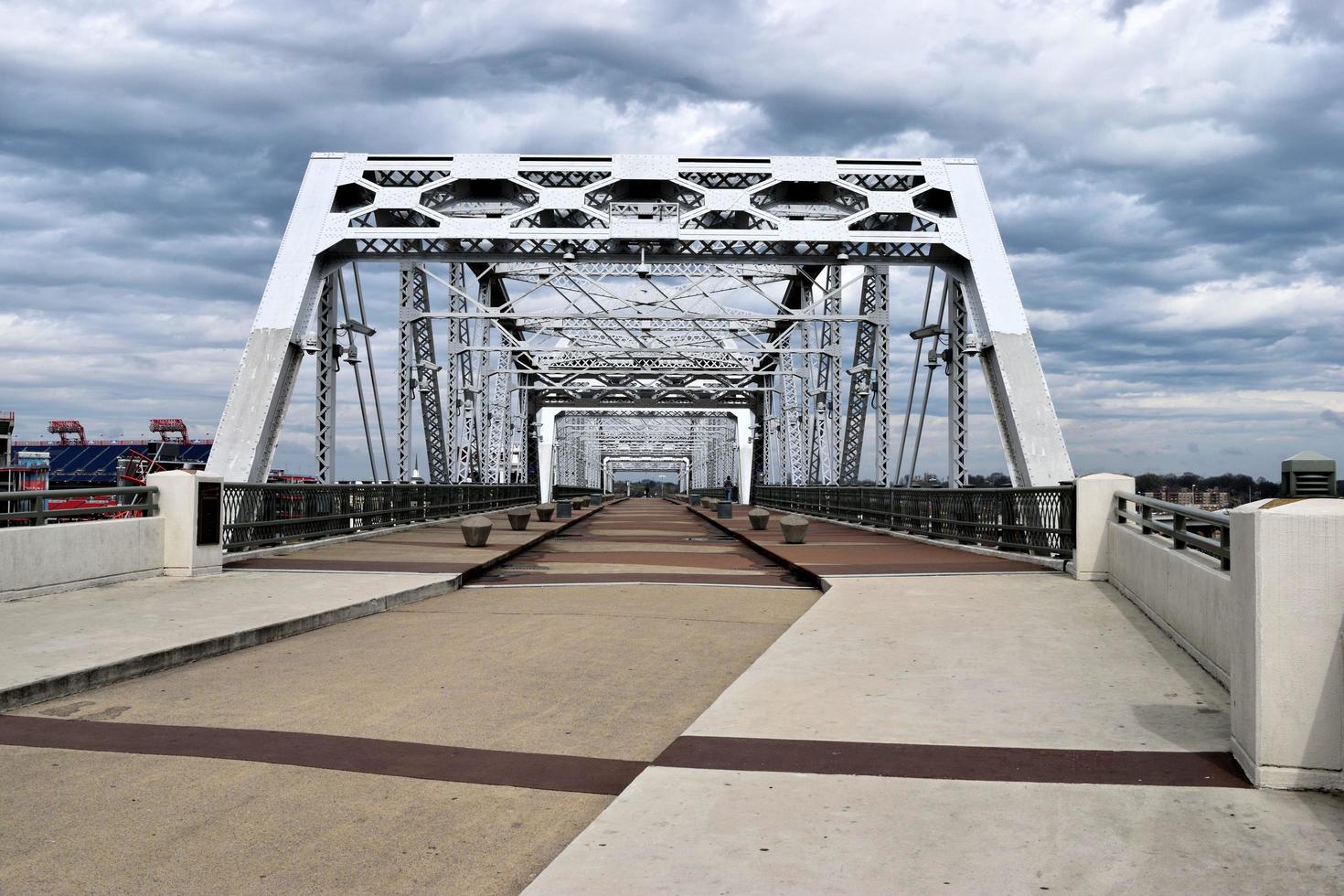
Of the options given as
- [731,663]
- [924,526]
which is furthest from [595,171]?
[731,663]

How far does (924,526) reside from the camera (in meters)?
22.8

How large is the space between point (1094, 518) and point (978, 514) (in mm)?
6035

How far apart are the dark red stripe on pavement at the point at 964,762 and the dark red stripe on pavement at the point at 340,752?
1.58 ft

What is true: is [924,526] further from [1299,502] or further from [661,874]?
[661,874]

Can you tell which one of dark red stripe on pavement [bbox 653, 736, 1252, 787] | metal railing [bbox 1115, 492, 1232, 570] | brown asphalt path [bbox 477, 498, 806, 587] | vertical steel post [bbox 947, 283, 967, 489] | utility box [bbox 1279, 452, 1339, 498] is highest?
vertical steel post [bbox 947, 283, 967, 489]

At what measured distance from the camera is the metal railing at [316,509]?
1659 cm

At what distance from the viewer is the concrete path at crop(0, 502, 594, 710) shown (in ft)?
24.6

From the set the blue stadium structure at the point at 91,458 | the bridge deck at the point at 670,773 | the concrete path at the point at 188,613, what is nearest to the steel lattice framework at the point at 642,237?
the concrete path at the point at 188,613

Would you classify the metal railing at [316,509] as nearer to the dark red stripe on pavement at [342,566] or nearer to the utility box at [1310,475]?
the dark red stripe on pavement at [342,566]

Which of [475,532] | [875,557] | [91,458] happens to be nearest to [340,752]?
[875,557]

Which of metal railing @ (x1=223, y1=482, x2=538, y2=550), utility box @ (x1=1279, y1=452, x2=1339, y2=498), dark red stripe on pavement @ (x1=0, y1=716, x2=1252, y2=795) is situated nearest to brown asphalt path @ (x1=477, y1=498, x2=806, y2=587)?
metal railing @ (x1=223, y1=482, x2=538, y2=550)

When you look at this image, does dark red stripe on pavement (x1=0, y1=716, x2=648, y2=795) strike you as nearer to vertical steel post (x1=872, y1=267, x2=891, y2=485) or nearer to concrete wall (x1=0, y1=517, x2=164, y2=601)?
concrete wall (x1=0, y1=517, x2=164, y2=601)

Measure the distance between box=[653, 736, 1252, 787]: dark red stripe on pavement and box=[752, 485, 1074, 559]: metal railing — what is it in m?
8.49

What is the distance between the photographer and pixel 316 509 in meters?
20.6
